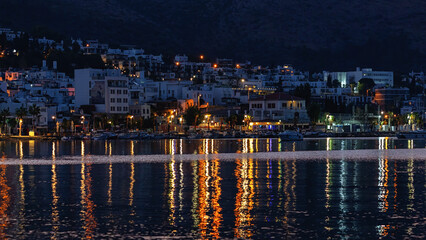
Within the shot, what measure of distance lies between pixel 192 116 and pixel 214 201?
Answer: 10450cm

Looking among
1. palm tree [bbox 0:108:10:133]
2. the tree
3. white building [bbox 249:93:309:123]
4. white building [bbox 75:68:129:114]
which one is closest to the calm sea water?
palm tree [bbox 0:108:10:133]

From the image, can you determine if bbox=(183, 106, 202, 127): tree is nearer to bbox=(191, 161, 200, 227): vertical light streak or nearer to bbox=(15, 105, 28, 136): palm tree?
bbox=(15, 105, 28, 136): palm tree

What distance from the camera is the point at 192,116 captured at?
475 ft

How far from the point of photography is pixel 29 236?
31.4 meters

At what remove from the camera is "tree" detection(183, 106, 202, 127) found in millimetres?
145000

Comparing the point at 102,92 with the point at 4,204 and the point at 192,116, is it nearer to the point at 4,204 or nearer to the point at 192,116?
the point at 192,116

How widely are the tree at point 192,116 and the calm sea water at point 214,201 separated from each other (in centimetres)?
7968

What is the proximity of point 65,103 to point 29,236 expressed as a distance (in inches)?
5009

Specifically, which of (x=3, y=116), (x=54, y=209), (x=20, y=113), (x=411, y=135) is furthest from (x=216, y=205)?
(x=411, y=135)

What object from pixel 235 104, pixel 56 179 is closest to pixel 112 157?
pixel 56 179

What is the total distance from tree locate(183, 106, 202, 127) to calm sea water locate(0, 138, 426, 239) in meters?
79.7

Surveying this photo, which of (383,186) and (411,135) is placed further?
(411,135)

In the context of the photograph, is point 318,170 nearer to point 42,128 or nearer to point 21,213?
point 21,213

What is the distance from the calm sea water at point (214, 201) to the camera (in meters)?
32.4
